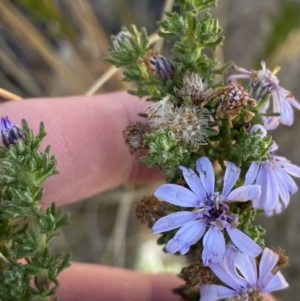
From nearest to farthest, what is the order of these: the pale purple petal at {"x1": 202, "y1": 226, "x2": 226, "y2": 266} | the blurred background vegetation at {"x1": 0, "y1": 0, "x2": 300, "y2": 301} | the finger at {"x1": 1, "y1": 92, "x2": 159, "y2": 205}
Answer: the pale purple petal at {"x1": 202, "y1": 226, "x2": 226, "y2": 266}, the finger at {"x1": 1, "y1": 92, "x2": 159, "y2": 205}, the blurred background vegetation at {"x1": 0, "y1": 0, "x2": 300, "y2": 301}

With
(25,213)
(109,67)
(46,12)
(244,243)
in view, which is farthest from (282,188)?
(109,67)

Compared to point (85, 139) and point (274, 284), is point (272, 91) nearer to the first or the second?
point (274, 284)

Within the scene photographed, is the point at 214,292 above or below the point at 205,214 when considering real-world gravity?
below

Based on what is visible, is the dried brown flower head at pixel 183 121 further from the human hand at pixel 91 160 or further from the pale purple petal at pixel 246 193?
the human hand at pixel 91 160

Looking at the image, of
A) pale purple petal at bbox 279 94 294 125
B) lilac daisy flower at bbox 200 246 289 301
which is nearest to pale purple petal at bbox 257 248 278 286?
lilac daisy flower at bbox 200 246 289 301

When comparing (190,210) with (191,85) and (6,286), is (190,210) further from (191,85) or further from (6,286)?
(6,286)

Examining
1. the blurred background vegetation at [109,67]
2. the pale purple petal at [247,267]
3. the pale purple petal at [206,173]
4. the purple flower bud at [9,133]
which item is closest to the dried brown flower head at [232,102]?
the pale purple petal at [206,173]

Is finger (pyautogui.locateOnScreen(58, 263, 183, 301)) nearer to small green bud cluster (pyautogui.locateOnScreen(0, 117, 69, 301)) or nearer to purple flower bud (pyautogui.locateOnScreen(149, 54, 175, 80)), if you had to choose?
A: small green bud cluster (pyautogui.locateOnScreen(0, 117, 69, 301))
